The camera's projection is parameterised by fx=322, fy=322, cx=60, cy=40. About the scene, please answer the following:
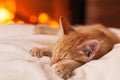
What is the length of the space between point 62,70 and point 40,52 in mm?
257

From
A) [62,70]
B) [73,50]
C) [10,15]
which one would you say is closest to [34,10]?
[10,15]

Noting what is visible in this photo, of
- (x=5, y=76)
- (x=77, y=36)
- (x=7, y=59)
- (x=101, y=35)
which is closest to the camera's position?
(x=5, y=76)

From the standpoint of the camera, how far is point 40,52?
144 cm

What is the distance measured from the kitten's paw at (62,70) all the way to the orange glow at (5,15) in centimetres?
183

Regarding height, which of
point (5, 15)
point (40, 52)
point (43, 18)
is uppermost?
point (40, 52)

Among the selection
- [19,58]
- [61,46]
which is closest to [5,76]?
[19,58]

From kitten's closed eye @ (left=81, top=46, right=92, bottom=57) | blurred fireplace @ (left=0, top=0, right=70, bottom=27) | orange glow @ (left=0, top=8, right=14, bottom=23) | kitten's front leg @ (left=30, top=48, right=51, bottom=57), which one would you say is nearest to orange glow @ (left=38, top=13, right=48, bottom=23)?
blurred fireplace @ (left=0, top=0, right=70, bottom=27)

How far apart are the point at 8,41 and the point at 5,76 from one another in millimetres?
435

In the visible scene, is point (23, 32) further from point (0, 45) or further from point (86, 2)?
point (86, 2)

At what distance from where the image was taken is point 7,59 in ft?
4.22

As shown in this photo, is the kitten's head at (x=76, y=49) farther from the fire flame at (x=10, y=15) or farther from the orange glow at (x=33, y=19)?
the orange glow at (x=33, y=19)

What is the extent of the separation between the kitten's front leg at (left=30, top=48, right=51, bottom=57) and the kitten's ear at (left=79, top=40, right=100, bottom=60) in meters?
0.21

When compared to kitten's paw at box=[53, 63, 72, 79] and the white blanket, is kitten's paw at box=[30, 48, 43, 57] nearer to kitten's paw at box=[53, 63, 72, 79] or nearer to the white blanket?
the white blanket

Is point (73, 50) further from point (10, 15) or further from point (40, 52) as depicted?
point (10, 15)
